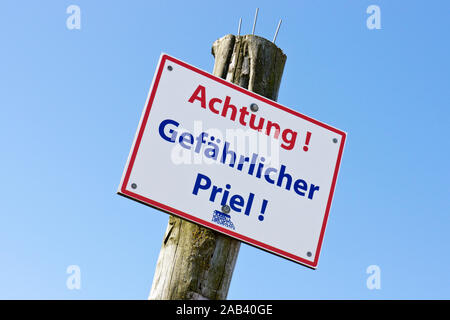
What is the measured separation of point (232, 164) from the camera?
7.77 ft

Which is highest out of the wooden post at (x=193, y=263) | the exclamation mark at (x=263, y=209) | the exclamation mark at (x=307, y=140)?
the exclamation mark at (x=307, y=140)

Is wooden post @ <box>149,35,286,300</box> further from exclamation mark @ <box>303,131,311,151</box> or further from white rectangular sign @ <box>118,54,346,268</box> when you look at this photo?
exclamation mark @ <box>303,131,311,151</box>

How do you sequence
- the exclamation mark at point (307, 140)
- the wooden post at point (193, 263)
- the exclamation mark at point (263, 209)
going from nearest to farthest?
the wooden post at point (193, 263) → the exclamation mark at point (263, 209) → the exclamation mark at point (307, 140)

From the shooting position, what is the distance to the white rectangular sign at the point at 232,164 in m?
2.26

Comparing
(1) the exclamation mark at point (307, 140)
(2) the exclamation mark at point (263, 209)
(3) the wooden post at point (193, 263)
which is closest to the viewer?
(3) the wooden post at point (193, 263)

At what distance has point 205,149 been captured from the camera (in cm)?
234

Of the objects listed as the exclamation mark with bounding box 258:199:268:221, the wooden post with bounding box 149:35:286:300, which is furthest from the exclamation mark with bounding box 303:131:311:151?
the wooden post with bounding box 149:35:286:300

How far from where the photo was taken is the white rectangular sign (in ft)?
7.42

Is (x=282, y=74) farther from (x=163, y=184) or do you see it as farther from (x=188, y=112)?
(x=163, y=184)

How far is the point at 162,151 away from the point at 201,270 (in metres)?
0.57

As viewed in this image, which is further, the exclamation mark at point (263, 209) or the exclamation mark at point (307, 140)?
the exclamation mark at point (307, 140)

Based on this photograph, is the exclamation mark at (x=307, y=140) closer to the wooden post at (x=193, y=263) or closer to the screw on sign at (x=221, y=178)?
the screw on sign at (x=221, y=178)

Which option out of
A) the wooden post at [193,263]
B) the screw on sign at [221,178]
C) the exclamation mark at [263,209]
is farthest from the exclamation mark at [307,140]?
the wooden post at [193,263]
